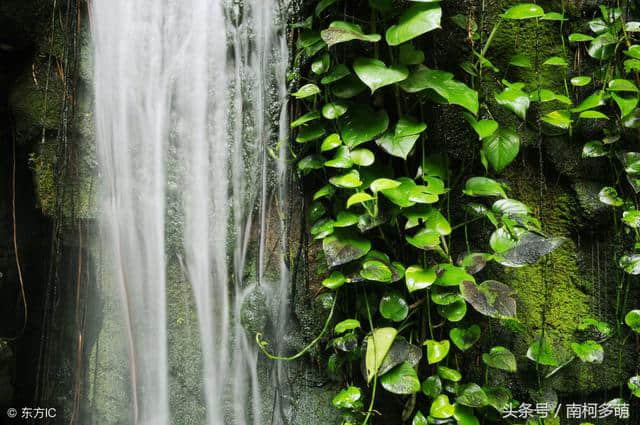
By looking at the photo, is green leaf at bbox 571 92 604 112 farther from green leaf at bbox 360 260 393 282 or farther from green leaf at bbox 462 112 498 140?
green leaf at bbox 360 260 393 282

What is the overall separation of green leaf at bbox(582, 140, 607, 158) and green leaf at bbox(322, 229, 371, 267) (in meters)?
0.81

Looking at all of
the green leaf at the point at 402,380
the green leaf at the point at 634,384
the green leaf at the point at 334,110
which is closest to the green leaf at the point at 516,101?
the green leaf at the point at 334,110

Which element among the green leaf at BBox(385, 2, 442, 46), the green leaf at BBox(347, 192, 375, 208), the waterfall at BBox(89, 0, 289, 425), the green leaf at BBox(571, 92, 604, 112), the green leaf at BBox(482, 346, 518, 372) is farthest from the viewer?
the waterfall at BBox(89, 0, 289, 425)

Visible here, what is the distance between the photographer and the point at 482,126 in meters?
1.42

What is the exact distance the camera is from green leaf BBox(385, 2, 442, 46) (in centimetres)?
123

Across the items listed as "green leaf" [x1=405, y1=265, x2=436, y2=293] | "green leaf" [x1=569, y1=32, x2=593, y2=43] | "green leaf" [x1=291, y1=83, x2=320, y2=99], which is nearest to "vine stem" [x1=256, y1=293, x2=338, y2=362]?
"green leaf" [x1=405, y1=265, x2=436, y2=293]

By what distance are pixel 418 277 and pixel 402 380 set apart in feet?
1.01

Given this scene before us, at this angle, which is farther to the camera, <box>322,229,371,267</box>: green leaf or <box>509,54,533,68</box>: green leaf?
<box>509,54,533,68</box>: green leaf

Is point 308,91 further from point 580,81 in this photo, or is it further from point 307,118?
point 580,81

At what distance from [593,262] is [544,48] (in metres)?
0.75

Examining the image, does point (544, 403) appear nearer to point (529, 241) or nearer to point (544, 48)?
point (529, 241)

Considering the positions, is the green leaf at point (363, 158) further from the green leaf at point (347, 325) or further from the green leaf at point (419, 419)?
the green leaf at point (419, 419)

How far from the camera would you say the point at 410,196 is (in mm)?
1375

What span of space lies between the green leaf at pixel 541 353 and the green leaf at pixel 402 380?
404 mm
